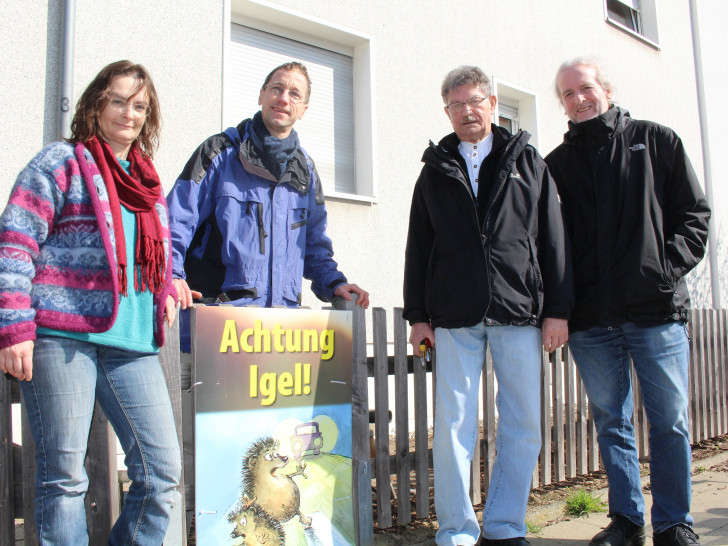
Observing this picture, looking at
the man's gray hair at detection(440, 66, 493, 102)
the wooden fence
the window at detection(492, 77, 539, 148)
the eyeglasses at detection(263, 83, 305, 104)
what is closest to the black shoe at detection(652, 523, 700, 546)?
the wooden fence

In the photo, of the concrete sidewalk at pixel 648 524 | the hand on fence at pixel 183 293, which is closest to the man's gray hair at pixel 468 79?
the hand on fence at pixel 183 293

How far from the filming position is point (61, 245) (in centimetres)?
203

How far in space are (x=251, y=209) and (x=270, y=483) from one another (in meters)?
1.18

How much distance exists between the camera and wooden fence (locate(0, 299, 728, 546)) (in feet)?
7.95

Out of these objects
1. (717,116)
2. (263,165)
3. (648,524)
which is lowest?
(648,524)

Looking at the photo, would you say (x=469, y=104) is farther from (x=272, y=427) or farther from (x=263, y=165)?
(x=272, y=427)

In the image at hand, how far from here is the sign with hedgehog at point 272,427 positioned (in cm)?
252

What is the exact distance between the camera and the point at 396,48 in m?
6.26

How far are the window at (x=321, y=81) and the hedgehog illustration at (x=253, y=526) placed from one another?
11.0 feet

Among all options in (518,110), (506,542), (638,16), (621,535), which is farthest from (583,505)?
(638,16)

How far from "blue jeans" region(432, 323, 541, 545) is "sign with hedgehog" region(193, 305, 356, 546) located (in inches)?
18.7

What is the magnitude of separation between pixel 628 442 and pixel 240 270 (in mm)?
1963

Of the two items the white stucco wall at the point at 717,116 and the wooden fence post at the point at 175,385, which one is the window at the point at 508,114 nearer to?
the white stucco wall at the point at 717,116

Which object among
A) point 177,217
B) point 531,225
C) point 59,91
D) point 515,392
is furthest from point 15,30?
point 515,392
